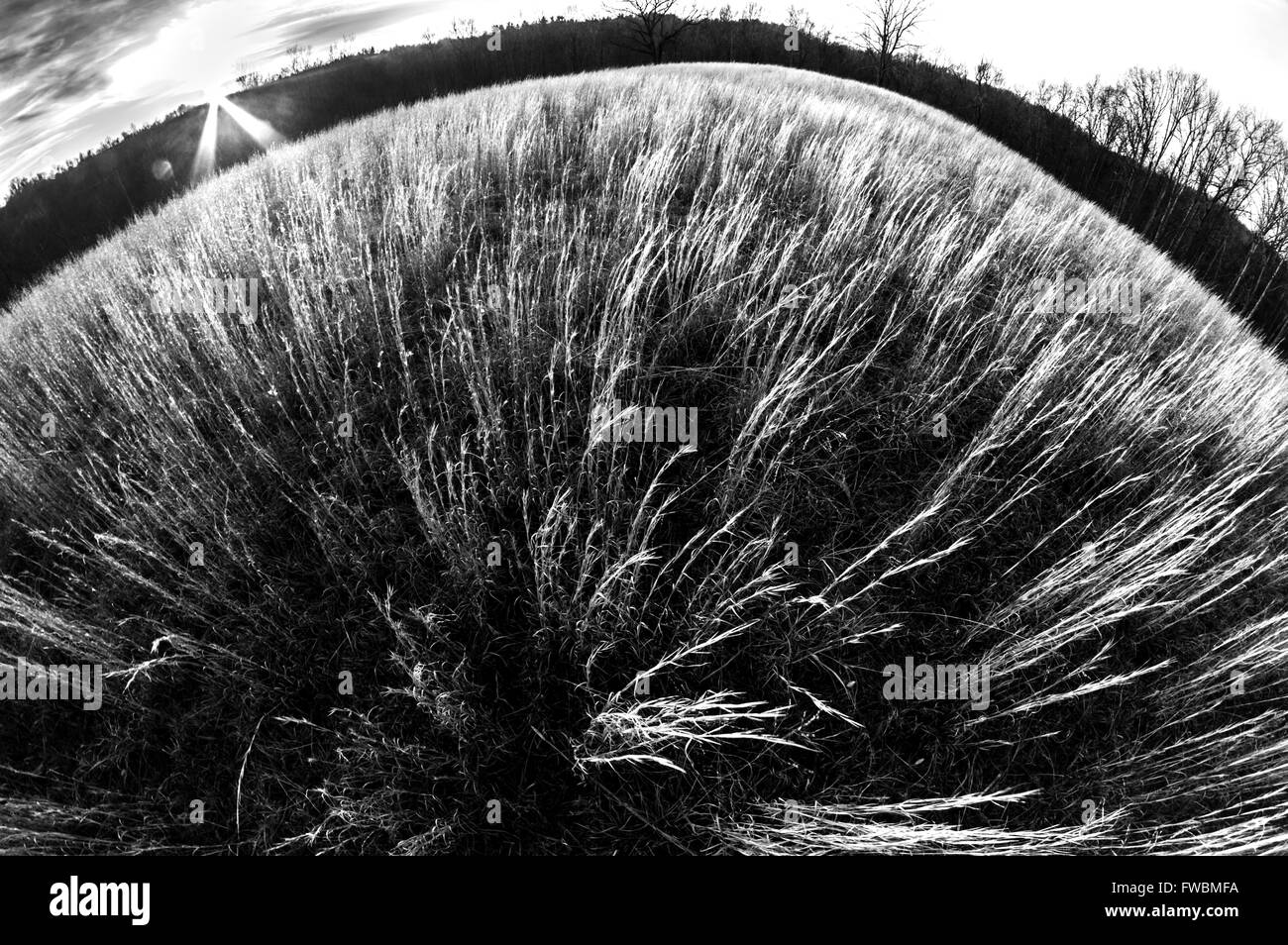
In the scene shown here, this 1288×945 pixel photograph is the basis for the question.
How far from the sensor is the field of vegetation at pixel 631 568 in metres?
2.04

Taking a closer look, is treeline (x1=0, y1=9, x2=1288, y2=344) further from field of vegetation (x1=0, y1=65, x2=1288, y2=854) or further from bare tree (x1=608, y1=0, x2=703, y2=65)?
field of vegetation (x1=0, y1=65, x2=1288, y2=854)

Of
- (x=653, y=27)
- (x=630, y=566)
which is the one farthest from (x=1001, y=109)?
(x=630, y=566)

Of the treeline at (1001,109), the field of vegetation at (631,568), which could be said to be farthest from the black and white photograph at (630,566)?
the treeline at (1001,109)

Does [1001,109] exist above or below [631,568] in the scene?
above

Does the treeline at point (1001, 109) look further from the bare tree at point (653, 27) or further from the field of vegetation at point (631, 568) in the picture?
the field of vegetation at point (631, 568)

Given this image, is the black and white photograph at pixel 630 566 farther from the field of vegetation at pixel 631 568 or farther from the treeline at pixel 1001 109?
the treeline at pixel 1001 109

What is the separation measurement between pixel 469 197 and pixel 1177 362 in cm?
621

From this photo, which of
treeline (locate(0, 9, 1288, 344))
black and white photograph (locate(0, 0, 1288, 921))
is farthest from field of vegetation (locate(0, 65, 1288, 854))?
treeline (locate(0, 9, 1288, 344))

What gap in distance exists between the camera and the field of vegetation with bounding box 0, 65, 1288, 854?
204 cm

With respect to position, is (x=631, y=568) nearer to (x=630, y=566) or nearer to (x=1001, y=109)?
(x=630, y=566)

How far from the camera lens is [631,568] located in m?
2.41

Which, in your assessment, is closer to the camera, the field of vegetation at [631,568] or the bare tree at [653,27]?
the field of vegetation at [631,568]

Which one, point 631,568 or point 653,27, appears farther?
point 653,27

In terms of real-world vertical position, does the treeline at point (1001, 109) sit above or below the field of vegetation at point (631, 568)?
above
